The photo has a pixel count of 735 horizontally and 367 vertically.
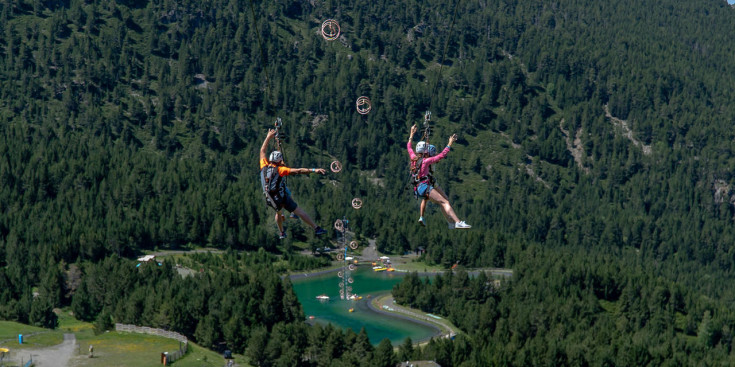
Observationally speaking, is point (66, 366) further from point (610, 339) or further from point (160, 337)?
point (610, 339)

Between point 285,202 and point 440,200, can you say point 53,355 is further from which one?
point 440,200

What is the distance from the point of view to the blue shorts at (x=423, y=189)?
81188 millimetres

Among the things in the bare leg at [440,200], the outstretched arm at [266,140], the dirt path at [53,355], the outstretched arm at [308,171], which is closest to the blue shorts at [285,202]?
the outstretched arm at [308,171]

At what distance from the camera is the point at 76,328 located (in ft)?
612

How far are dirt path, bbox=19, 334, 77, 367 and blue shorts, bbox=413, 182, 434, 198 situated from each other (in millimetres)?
80352

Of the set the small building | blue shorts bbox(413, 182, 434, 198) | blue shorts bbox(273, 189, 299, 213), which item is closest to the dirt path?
the small building

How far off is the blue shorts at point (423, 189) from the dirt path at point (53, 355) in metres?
80.4

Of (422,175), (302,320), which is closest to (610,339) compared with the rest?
(302,320)

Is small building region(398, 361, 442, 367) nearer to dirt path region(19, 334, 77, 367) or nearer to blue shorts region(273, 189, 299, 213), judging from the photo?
dirt path region(19, 334, 77, 367)

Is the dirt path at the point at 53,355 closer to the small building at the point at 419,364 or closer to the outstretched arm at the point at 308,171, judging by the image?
the small building at the point at 419,364

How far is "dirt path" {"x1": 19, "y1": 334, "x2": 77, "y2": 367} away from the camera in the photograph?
481ft

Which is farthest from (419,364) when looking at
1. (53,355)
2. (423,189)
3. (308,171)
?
(308,171)

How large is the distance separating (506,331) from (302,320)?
33914 millimetres

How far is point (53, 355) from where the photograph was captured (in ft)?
498
